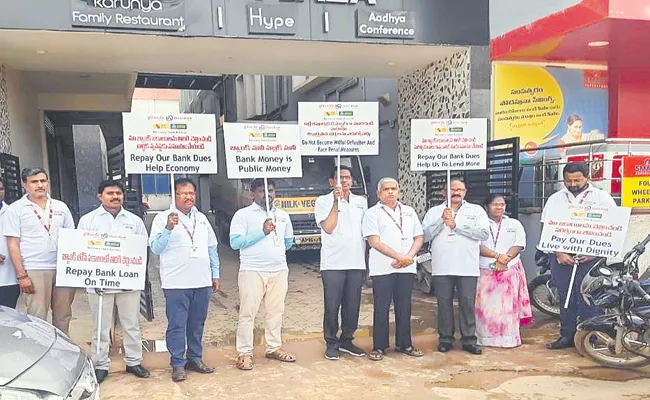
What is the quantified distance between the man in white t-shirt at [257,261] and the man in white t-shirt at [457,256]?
147cm

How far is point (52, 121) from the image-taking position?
14.9 meters

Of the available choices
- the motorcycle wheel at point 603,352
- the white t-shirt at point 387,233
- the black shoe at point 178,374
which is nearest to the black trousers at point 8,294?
the black shoe at point 178,374

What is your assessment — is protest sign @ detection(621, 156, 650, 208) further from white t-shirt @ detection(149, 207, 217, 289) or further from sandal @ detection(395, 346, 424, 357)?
white t-shirt @ detection(149, 207, 217, 289)

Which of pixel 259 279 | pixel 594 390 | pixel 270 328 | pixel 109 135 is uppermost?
pixel 109 135

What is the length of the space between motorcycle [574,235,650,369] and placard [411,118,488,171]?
1555 millimetres

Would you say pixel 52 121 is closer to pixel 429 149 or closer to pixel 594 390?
pixel 429 149

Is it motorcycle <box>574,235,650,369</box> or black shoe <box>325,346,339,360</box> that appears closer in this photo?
motorcycle <box>574,235,650,369</box>

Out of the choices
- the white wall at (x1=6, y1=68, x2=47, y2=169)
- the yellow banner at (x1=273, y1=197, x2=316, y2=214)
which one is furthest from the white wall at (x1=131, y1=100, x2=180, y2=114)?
the yellow banner at (x1=273, y1=197, x2=316, y2=214)

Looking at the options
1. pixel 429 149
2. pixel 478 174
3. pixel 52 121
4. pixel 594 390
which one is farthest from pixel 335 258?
pixel 52 121

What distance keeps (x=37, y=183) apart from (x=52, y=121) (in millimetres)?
11807

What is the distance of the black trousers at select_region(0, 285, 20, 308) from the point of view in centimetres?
461

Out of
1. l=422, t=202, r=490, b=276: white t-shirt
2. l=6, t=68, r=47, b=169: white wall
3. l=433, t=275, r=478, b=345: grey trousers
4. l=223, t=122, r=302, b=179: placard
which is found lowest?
l=433, t=275, r=478, b=345: grey trousers

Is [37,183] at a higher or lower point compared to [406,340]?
higher

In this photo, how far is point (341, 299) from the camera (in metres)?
5.11
